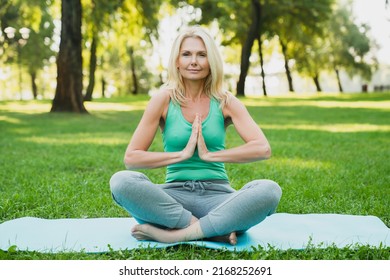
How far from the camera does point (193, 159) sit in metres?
3.61

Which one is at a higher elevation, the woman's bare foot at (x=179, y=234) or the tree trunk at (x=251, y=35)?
the tree trunk at (x=251, y=35)

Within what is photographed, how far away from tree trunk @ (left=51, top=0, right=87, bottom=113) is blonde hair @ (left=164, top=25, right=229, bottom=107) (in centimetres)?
1181

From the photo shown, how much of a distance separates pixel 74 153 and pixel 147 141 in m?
4.71

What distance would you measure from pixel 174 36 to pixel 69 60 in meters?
11.4

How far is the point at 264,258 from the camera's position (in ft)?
10.2

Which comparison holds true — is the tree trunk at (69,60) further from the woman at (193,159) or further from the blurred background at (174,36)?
the woman at (193,159)

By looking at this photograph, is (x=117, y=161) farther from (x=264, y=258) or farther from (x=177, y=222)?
(x=264, y=258)

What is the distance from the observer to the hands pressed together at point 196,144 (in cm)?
335

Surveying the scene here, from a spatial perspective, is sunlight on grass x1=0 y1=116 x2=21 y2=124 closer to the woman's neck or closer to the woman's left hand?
the woman's neck

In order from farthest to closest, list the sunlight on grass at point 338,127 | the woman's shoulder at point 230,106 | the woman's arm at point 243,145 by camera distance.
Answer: the sunlight on grass at point 338,127 < the woman's shoulder at point 230,106 < the woman's arm at point 243,145

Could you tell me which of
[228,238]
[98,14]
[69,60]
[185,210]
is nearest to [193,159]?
[185,210]

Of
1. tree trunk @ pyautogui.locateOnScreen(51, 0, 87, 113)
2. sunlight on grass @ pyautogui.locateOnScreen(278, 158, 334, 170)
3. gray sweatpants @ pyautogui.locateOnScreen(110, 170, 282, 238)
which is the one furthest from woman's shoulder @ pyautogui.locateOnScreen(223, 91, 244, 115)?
tree trunk @ pyautogui.locateOnScreen(51, 0, 87, 113)

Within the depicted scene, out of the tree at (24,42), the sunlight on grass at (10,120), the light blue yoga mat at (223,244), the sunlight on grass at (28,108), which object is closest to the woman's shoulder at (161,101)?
the light blue yoga mat at (223,244)

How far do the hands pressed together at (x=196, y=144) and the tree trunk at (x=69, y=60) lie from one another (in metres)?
12.2
